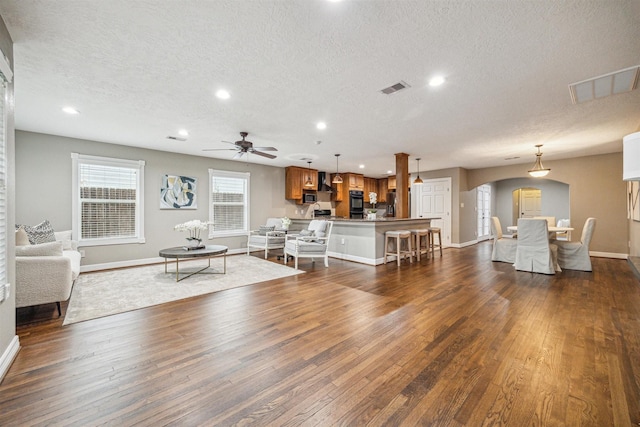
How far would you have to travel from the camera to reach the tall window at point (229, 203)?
6.65m

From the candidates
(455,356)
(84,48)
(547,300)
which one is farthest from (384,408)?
(84,48)

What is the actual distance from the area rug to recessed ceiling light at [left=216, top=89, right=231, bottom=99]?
2.59 m

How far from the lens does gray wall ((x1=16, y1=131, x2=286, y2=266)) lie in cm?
449

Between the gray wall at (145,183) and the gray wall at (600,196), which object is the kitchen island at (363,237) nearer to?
the gray wall at (145,183)

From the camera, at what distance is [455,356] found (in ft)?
6.72

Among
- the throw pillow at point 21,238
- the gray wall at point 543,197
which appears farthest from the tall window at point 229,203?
the gray wall at point 543,197

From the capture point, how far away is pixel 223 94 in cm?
304

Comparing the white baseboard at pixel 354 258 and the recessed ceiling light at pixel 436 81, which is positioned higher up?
the recessed ceiling light at pixel 436 81

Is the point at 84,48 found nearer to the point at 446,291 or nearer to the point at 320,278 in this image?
the point at 320,278

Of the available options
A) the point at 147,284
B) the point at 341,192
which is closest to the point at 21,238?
the point at 147,284

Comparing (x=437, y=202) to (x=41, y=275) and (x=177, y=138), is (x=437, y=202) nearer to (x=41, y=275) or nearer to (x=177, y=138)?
(x=177, y=138)

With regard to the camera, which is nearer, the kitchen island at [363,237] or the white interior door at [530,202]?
the kitchen island at [363,237]

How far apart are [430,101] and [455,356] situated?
109 inches

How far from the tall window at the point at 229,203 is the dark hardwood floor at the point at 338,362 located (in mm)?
3573
